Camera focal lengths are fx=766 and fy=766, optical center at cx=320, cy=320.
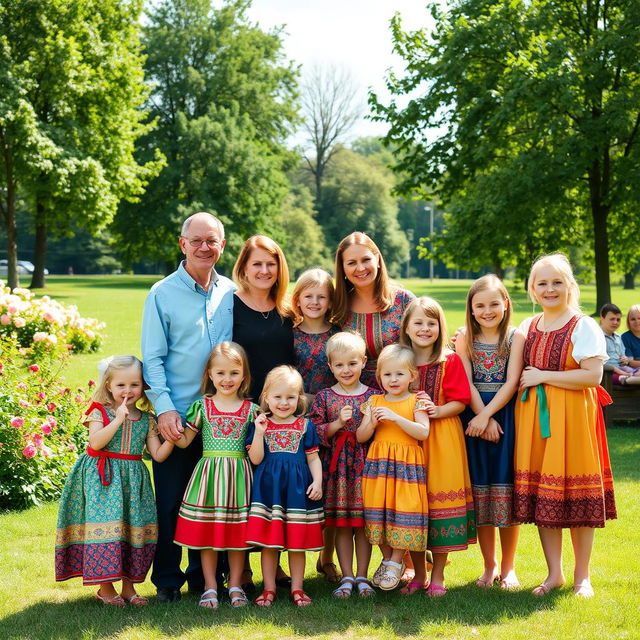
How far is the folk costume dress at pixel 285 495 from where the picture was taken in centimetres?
430

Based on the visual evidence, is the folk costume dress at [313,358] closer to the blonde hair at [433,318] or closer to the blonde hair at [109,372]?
the blonde hair at [433,318]

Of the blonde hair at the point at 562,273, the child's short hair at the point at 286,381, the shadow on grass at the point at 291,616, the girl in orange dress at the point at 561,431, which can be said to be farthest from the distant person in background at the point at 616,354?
the child's short hair at the point at 286,381

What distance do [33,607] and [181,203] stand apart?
109 ft

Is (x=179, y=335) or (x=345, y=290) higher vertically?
(x=345, y=290)

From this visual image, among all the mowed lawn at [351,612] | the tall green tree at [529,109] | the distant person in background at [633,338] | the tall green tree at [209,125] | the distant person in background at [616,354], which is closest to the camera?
the mowed lawn at [351,612]

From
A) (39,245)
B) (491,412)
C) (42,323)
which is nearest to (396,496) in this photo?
(491,412)

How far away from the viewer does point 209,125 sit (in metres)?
36.5

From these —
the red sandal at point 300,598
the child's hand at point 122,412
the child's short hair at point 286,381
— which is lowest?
the red sandal at point 300,598

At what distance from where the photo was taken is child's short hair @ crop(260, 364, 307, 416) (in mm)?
4410

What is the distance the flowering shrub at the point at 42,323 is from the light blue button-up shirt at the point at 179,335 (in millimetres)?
5085

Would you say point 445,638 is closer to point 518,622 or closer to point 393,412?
point 518,622

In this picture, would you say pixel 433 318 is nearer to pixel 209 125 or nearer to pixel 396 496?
pixel 396 496

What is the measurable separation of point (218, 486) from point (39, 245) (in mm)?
28029

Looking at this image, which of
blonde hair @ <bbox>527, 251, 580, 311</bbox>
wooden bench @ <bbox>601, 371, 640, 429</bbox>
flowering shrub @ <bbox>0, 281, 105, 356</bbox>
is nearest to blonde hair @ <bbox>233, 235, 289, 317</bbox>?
blonde hair @ <bbox>527, 251, 580, 311</bbox>
